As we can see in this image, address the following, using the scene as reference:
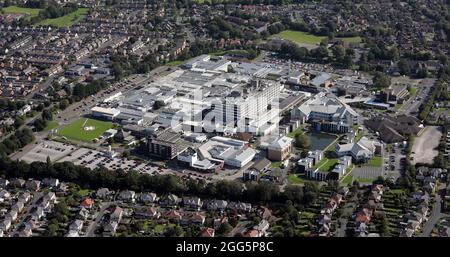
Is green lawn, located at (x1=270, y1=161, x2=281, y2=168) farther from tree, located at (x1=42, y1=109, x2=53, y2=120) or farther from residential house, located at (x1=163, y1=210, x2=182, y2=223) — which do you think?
→ tree, located at (x1=42, y1=109, x2=53, y2=120)

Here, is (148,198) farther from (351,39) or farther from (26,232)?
(351,39)

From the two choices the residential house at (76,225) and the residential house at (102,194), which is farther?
the residential house at (102,194)

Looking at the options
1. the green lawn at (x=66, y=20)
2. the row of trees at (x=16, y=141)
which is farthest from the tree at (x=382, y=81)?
the green lawn at (x=66, y=20)

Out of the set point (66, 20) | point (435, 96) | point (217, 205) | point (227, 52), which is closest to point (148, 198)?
point (217, 205)

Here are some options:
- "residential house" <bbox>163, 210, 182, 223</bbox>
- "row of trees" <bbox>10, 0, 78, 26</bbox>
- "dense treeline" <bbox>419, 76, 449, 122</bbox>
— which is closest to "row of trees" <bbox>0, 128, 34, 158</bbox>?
"residential house" <bbox>163, 210, 182, 223</bbox>

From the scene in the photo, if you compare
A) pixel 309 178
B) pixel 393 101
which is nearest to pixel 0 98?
pixel 309 178

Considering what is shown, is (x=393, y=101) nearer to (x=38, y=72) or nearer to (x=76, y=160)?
(x=76, y=160)

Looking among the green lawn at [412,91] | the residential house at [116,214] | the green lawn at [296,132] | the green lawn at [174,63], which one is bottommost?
the green lawn at [174,63]

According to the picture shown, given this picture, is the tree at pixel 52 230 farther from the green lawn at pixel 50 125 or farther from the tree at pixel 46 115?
the tree at pixel 46 115
